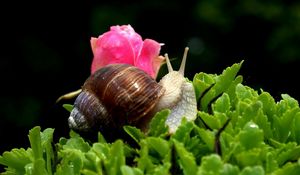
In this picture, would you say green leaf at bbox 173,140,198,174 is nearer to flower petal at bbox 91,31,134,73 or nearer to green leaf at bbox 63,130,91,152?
green leaf at bbox 63,130,91,152

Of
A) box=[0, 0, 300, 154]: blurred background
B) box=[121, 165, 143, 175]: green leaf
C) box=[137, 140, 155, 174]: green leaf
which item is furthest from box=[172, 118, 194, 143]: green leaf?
box=[0, 0, 300, 154]: blurred background

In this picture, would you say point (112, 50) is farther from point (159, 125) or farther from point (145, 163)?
point (145, 163)

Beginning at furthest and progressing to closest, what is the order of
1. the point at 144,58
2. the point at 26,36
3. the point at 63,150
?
the point at 26,36 → the point at 144,58 → the point at 63,150

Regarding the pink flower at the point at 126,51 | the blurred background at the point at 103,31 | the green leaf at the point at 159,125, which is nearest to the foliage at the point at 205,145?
the green leaf at the point at 159,125

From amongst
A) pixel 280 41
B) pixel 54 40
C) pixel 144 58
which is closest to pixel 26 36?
pixel 54 40

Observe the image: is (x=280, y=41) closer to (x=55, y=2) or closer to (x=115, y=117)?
(x=55, y=2)

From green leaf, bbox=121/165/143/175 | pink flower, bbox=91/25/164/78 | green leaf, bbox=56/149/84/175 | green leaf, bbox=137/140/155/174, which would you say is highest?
pink flower, bbox=91/25/164/78

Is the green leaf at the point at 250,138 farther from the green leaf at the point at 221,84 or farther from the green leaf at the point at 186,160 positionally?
the green leaf at the point at 221,84
